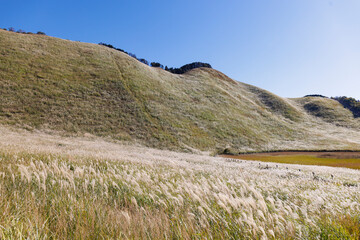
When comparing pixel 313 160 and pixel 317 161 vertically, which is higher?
pixel 317 161

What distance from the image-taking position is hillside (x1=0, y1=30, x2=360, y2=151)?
134ft

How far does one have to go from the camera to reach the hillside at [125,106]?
134 feet

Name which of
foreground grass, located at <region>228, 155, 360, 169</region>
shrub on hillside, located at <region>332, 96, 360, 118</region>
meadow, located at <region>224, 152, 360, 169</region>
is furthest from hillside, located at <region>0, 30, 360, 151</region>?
shrub on hillside, located at <region>332, 96, 360, 118</region>

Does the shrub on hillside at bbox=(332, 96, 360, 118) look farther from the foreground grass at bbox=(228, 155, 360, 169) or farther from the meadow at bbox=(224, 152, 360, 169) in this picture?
the foreground grass at bbox=(228, 155, 360, 169)

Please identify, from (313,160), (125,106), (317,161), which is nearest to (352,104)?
(313,160)

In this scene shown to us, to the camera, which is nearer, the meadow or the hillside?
the meadow

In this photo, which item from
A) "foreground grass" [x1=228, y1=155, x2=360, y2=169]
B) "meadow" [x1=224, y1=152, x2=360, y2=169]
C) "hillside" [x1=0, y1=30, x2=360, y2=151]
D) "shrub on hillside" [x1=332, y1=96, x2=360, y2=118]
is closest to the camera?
"foreground grass" [x1=228, y1=155, x2=360, y2=169]

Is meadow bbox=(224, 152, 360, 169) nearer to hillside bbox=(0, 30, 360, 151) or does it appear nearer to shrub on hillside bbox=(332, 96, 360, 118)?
hillside bbox=(0, 30, 360, 151)

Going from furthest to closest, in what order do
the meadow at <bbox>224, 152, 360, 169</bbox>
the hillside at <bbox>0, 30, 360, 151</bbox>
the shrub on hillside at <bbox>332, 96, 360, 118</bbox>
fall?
1. the shrub on hillside at <bbox>332, 96, 360, 118</bbox>
2. the hillside at <bbox>0, 30, 360, 151</bbox>
3. the meadow at <bbox>224, 152, 360, 169</bbox>

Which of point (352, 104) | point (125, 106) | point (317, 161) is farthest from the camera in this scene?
point (352, 104)

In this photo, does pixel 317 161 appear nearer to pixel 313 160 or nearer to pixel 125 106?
pixel 313 160

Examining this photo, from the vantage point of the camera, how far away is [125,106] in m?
52.0

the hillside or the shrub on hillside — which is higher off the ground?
the shrub on hillside

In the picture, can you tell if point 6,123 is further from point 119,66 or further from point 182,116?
point 119,66
